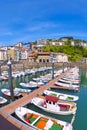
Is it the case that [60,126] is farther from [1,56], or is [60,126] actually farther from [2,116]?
[1,56]

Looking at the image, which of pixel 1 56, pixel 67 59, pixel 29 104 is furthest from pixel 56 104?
pixel 67 59

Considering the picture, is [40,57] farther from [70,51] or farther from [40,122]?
[40,122]

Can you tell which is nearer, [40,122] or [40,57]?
[40,122]

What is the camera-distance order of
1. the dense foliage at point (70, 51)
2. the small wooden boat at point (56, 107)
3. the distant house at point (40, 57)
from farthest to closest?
the dense foliage at point (70, 51)
the distant house at point (40, 57)
the small wooden boat at point (56, 107)

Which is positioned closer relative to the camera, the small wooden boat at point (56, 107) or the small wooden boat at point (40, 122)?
the small wooden boat at point (40, 122)

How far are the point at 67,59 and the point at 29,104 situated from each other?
314ft

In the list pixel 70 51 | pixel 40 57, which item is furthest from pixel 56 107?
pixel 70 51

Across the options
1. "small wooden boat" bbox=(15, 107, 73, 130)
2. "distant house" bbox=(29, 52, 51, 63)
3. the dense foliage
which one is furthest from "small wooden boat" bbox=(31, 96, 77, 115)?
the dense foliage

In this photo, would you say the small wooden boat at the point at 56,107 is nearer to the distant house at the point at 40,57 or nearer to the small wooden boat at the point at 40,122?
the small wooden boat at the point at 40,122

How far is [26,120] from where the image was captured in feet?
64.7

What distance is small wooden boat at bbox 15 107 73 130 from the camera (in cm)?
1861

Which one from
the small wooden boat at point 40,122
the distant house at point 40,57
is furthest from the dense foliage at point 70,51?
the small wooden boat at point 40,122

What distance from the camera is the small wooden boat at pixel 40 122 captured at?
18.6 meters

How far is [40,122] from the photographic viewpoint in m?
19.6
